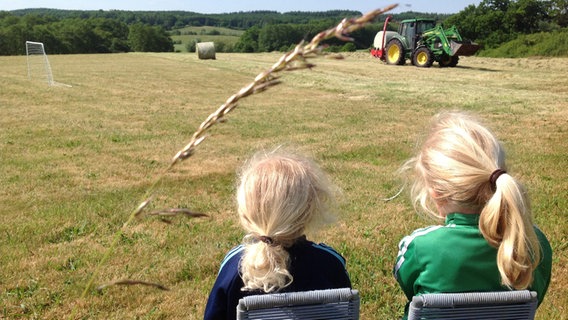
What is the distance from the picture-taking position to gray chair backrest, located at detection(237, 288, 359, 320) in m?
1.44

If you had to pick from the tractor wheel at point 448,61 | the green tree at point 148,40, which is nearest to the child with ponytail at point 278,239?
the tractor wheel at point 448,61

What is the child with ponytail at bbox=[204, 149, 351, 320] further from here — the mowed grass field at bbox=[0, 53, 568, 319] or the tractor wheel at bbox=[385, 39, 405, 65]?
the tractor wheel at bbox=[385, 39, 405, 65]

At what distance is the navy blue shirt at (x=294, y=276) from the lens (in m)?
1.81

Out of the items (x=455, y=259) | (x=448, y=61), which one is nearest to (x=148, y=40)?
(x=448, y=61)

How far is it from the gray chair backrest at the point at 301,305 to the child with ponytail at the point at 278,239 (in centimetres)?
24

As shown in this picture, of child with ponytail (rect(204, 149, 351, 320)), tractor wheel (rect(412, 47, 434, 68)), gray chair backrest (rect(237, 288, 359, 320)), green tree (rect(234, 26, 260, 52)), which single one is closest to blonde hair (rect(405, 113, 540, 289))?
child with ponytail (rect(204, 149, 351, 320))

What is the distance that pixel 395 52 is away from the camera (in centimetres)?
2450

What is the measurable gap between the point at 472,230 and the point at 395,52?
23635 mm

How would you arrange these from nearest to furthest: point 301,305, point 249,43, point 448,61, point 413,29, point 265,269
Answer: point 301,305 → point 265,269 → point 448,61 → point 413,29 → point 249,43

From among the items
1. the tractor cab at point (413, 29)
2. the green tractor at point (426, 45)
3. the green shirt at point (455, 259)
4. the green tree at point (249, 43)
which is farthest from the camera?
the green tree at point (249, 43)

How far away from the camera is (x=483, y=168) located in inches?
73.7

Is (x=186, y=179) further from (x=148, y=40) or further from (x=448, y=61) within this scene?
(x=148, y=40)

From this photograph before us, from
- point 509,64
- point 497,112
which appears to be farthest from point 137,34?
point 497,112

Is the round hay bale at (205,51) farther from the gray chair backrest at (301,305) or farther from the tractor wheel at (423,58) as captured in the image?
the gray chair backrest at (301,305)
